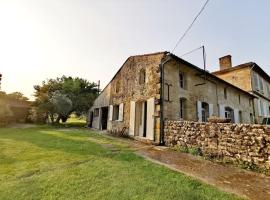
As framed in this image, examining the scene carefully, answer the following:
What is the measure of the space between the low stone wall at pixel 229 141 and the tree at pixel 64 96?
15785 mm

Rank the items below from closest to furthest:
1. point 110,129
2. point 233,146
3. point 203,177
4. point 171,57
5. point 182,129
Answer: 1. point 203,177
2. point 233,146
3. point 182,129
4. point 171,57
5. point 110,129

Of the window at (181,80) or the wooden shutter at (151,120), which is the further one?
the window at (181,80)

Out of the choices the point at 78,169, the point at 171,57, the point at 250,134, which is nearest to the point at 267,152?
the point at 250,134

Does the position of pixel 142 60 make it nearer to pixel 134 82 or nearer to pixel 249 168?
pixel 134 82

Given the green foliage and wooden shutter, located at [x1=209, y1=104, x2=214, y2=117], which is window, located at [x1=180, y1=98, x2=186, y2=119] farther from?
the green foliage

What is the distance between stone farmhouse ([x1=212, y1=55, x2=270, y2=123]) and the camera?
19.1 metres

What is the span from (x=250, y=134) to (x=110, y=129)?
1076 centimetres

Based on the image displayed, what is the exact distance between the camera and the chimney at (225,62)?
21769 millimetres

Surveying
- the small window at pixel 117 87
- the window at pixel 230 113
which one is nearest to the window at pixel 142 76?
the small window at pixel 117 87

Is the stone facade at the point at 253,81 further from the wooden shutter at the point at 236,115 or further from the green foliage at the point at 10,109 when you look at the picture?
the green foliage at the point at 10,109

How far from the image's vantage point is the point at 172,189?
3617 millimetres

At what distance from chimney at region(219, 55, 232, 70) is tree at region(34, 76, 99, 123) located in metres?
17.8

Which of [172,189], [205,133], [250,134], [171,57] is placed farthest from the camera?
[171,57]

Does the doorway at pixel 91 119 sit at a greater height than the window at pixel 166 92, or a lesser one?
lesser
